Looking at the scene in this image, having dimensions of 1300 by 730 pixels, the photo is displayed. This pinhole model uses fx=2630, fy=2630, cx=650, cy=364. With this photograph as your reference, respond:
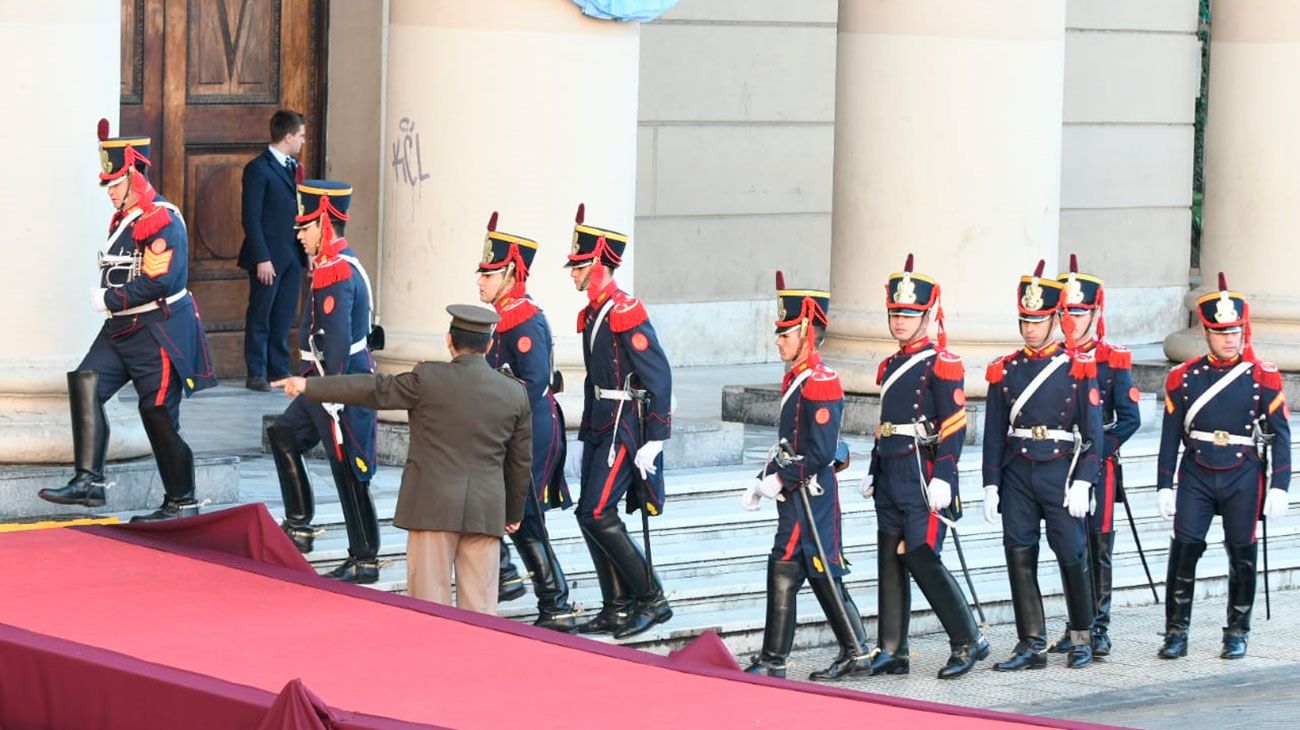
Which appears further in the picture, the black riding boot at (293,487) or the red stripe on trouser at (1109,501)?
the red stripe on trouser at (1109,501)

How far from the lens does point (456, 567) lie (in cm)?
991

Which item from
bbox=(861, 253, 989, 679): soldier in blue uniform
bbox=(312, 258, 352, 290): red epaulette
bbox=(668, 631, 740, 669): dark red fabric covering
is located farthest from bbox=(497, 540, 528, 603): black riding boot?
bbox=(668, 631, 740, 669): dark red fabric covering

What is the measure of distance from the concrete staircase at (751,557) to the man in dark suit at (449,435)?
133cm

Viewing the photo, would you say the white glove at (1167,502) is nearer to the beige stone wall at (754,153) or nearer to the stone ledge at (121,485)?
the stone ledge at (121,485)

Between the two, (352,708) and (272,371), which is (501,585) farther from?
(272,371)

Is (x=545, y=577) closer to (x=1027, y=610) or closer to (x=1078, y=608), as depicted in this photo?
(x=1027, y=610)

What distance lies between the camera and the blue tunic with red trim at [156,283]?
11211 millimetres

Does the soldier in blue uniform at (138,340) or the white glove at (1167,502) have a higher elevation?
the soldier in blue uniform at (138,340)

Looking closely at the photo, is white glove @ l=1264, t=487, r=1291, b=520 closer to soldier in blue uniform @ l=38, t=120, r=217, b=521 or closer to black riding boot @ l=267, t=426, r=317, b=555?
black riding boot @ l=267, t=426, r=317, b=555

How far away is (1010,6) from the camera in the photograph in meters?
14.8

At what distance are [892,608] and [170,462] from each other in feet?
10.4

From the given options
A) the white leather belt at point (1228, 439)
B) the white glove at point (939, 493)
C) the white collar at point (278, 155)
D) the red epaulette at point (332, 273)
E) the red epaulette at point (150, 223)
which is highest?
the white collar at point (278, 155)

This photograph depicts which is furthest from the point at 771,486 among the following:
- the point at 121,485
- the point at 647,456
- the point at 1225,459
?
the point at 121,485

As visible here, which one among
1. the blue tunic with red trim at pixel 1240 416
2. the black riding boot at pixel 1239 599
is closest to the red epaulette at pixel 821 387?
the blue tunic with red trim at pixel 1240 416
